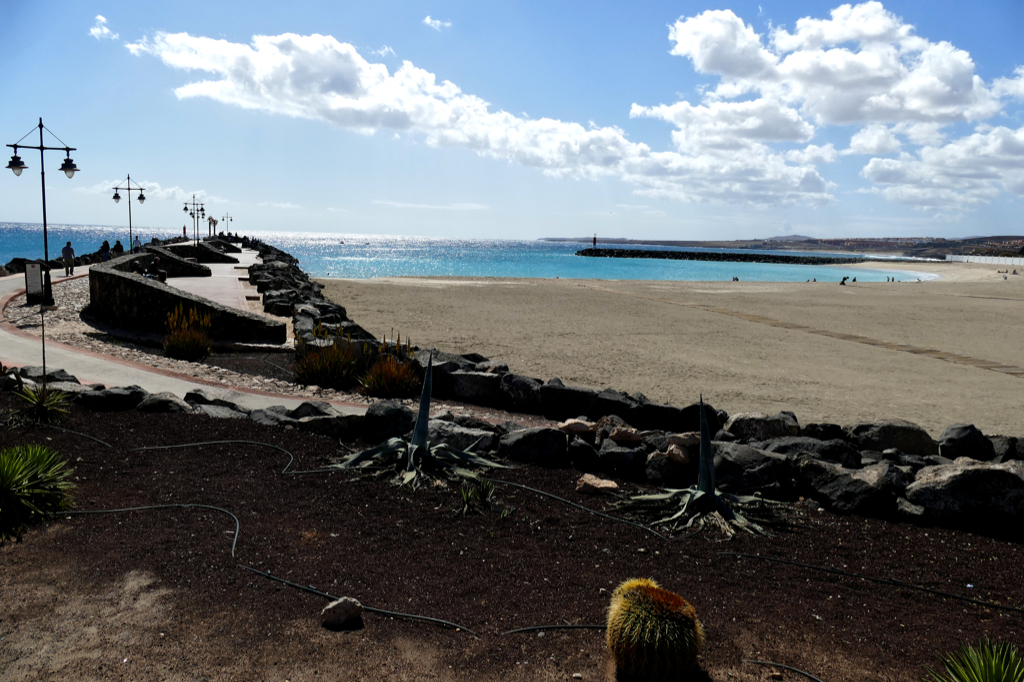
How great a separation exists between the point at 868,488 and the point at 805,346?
1204 cm

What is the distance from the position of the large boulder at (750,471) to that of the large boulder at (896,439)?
2.21 meters

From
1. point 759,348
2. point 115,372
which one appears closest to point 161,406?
point 115,372

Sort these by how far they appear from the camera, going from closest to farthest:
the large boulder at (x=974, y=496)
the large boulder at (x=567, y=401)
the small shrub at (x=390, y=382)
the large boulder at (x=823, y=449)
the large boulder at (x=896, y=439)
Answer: the large boulder at (x=974, y=496) < the large boulder at (x=823, y=449) < the large boulder at (x=896, y=439) < the large boulder at (x=567, y=401) < the small shrub at (x=390, y=382)

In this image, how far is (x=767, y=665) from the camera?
10.5ft

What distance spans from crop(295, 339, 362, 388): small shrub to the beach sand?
302 centimetres

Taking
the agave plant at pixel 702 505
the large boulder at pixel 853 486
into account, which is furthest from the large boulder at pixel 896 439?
the agave plant at pixel 702 505

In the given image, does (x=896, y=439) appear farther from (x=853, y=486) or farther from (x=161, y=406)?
(x=161, y=406)

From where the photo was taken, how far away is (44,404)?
654 centimetres

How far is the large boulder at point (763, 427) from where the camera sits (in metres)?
7.29

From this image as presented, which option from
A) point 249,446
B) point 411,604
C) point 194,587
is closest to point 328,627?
point 411,604

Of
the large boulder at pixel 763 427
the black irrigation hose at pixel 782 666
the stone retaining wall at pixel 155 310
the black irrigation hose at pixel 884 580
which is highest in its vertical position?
the stone retaining wall at pixel 155 310

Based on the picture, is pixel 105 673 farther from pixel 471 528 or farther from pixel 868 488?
pixel 868 488

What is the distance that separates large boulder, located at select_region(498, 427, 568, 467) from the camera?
5.95 meters

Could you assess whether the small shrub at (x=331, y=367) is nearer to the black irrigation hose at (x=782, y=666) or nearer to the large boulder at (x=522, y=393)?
the large boulder at (x=522, y=393)
